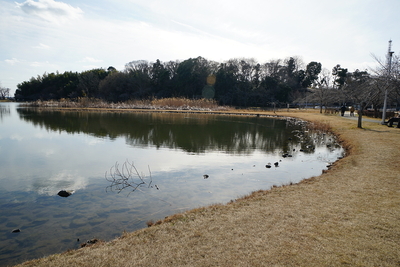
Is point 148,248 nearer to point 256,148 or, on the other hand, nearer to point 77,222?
point 77,222

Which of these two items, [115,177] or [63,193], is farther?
[115,177]

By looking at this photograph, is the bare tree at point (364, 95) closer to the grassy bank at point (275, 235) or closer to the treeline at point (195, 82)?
the grassy bank at point (275, 235)

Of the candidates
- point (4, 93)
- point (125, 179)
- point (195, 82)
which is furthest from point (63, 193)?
point (4, 93)

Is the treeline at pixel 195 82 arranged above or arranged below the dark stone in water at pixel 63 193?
above

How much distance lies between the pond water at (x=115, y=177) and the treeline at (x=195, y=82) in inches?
1485

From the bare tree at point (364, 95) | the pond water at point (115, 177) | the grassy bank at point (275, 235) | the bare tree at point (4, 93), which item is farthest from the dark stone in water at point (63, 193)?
the bare tree at point (4, 93)

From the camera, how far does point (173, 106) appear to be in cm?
4072

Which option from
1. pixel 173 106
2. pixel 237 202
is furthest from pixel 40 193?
pixel 173 106

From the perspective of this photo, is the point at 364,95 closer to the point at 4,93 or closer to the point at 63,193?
the point at 63,193

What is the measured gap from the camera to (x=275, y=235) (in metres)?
4.01

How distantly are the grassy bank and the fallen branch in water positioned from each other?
3.06m

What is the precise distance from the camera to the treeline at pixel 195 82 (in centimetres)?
5269

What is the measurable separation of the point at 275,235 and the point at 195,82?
52.4m

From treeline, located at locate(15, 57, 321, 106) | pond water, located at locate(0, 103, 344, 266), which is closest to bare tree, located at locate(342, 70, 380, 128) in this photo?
pond water, located at locate(0, 103, 344, 266)
